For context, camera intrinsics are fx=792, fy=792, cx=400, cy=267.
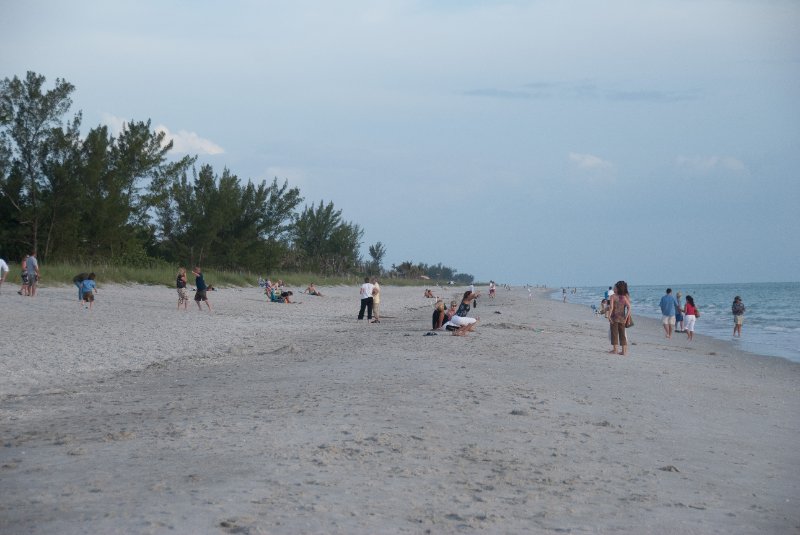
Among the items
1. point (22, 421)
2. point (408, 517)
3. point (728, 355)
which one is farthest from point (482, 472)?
point (728, 355)

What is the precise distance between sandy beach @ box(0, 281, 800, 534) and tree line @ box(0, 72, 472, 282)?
24.6m

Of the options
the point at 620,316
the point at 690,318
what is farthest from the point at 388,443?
the point at 690,318

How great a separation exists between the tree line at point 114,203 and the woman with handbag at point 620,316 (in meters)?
27.6

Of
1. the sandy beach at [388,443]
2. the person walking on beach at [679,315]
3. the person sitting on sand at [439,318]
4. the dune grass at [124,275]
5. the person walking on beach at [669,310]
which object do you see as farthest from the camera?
the dune grass at [124,275]

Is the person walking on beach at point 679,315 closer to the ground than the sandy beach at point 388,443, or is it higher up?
higher up

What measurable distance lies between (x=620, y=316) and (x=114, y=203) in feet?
99.8

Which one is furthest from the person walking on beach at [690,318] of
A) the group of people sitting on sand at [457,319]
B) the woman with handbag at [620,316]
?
the woman with handbag at [620,316]

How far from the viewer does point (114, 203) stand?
128 ft

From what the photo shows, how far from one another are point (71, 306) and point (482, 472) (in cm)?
1899

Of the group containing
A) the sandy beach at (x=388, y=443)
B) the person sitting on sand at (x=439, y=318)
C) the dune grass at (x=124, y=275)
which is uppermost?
the dune grass at (x=124, y=275)

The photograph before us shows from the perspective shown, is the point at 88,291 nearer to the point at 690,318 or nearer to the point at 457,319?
the point at 457,319

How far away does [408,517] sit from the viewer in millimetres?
4531

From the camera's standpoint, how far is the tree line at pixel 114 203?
120 feet

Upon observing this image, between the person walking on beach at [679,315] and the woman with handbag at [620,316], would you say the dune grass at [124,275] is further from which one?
the person walking on beach at [679,315]
